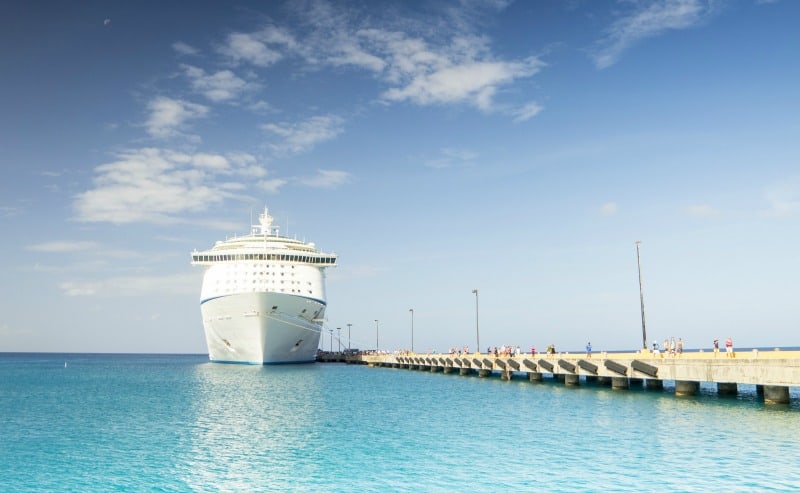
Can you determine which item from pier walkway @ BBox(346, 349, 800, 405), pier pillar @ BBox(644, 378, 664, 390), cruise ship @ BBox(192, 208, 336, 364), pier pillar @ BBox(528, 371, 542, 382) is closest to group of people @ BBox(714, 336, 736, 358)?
pier walkway @ BBox(346, 349, 800, 405)

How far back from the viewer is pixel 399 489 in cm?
1698

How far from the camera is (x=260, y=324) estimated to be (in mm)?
68125

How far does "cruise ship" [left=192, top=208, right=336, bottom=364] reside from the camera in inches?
2688

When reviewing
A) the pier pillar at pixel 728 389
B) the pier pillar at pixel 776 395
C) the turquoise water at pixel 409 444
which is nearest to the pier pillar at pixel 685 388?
the turquoise water at pixel 409 444

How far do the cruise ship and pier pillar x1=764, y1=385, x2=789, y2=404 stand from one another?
46952 millimetres

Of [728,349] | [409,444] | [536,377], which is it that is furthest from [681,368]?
[409,444]

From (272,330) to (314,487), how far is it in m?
52.9

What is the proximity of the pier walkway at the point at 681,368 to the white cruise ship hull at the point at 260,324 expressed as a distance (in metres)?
21.8

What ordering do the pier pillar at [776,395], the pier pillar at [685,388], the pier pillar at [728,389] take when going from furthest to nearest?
the pier pillar at [685,388], the pier pillar at [728,389], the pier pillar at [776,395]

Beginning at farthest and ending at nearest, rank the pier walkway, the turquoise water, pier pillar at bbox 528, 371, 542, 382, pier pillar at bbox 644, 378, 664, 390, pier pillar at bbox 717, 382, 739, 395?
pier pillar at bbox 528, 371, 542, 382
pier pillar at bbox 644, 378, 664, 390
pier pillar at bbox 717, 382, 739, 395
the pier walkway
the turquoise water

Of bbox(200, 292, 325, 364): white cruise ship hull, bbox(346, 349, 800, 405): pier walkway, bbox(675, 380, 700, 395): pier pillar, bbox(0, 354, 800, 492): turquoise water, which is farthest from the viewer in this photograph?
bbox(200, 292, 325, 364): white cruise ship hull

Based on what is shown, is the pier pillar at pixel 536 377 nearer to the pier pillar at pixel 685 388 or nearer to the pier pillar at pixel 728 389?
the pier pillar at pixel 685 388

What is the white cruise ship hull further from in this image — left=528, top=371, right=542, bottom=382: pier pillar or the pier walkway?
left=528, top=371, right=542, bottom=382: pier pillar

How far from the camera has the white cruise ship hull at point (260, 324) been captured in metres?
67.4
